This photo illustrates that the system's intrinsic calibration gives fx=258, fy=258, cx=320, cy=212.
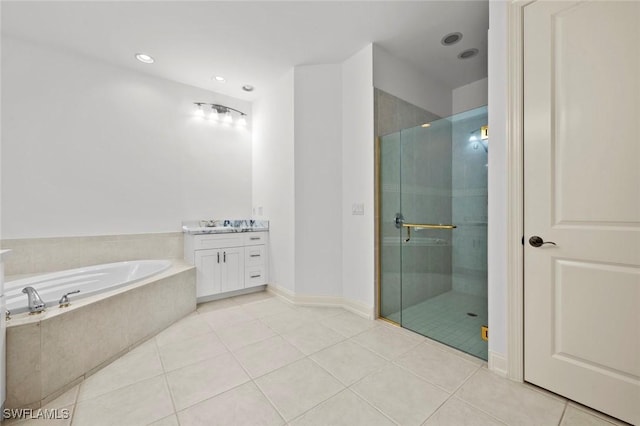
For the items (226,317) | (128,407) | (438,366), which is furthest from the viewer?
(226,317)

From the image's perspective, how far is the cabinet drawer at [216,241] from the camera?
2.97 meters

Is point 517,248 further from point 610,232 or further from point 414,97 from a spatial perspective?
point 414,97

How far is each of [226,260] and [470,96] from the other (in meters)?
3.81

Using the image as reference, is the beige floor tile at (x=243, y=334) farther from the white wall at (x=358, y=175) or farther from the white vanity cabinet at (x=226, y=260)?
the white wall at (x=358, y=175)

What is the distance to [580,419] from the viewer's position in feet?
4.32

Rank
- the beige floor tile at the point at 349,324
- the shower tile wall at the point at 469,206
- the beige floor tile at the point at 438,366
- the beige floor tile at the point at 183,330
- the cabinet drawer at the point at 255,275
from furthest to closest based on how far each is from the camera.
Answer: the cabinet drawer at the point at 255,275
the beige floor tile at the point at 349,324
the beige floor tile at the point at 183,330
the shower tile wall at the point at 469,206
the beige floor tile at the point at 438,366

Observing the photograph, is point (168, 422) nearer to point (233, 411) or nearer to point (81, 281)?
point (233, 411)

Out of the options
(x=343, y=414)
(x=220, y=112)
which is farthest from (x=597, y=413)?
(x=220, y=112)

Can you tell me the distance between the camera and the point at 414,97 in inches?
120

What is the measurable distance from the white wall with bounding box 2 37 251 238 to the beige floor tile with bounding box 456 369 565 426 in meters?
3.29

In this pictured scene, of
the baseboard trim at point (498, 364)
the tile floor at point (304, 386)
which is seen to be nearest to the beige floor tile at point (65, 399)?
the tile floor at point (304, 386)

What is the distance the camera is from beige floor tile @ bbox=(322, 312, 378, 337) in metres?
2.32

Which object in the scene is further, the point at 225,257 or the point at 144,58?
the point at 225,257

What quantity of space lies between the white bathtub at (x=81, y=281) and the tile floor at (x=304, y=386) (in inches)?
26.0
